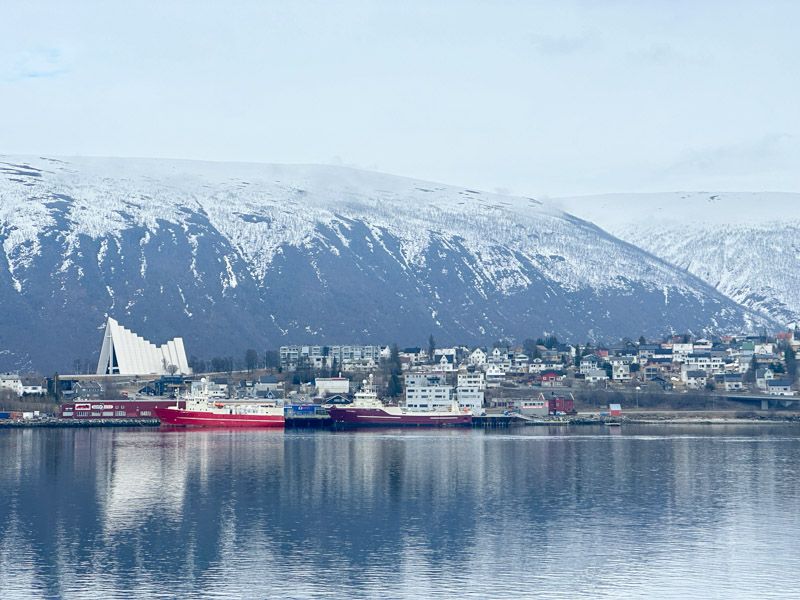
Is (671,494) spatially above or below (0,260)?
below

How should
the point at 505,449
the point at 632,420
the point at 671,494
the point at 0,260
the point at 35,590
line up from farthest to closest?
the point at 0,260 < the point at 632,420 < the point at 505,449 < the point at 671,494 < the point at 35,590

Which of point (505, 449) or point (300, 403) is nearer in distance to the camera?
point (505, 449)

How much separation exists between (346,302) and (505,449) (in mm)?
122530

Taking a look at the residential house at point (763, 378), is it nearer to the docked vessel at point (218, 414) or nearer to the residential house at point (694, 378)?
the residential house at point (694, 378)

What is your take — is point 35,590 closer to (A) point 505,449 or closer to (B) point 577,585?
(B) point 577,585

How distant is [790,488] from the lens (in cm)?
4862

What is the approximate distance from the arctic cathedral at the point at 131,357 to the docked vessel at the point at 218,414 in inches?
1303

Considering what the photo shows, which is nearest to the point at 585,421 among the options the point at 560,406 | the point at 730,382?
the point at 560,406

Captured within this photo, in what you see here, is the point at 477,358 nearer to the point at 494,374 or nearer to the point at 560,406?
the point at 494,374

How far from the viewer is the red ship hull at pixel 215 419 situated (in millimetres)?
91125

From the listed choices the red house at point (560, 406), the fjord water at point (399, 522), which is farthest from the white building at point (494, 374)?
the fjord water at point (399, 522)

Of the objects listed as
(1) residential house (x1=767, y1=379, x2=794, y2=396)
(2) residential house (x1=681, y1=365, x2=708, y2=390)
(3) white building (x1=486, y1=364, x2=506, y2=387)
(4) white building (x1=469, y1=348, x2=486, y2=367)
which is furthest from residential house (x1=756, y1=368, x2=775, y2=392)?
(4) white building (x1=469, y1=348, x2=486, y2=367)

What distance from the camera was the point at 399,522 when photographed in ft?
133

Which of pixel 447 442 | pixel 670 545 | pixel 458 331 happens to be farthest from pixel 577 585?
pixel 458 331
